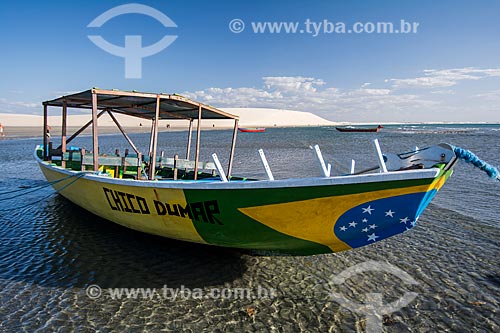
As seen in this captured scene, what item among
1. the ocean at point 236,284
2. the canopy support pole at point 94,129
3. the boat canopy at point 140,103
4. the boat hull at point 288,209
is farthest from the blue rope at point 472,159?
the canopy support pole at point 94,129

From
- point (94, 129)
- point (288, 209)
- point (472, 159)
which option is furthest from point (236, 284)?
point (94, 129)

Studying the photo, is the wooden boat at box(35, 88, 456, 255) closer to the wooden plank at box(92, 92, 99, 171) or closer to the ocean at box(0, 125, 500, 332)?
the wooden plank at box(92, 92, 99, 171)

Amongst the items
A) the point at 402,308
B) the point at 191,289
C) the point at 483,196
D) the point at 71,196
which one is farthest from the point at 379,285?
the point at 71,196

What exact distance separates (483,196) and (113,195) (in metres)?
11.6

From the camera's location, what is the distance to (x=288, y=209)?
440cm

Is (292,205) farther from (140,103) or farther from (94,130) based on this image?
(140,103)

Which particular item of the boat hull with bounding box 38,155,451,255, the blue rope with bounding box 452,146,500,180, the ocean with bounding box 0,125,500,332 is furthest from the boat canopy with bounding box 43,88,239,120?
the blue rope with bounding box 452,146,500,180

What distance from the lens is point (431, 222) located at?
8016mm

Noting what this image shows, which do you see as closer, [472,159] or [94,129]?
[472,159]

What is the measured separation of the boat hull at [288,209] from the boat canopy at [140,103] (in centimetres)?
208

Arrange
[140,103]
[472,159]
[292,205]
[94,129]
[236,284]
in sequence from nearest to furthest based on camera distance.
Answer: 1. [472,159]
2. [292,205]
3. [236,284]
4. [94,129]
5. [140,103]

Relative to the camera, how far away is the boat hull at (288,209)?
3.91m

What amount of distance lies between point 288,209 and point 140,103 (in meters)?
5.98

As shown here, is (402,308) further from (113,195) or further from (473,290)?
(113,195)
